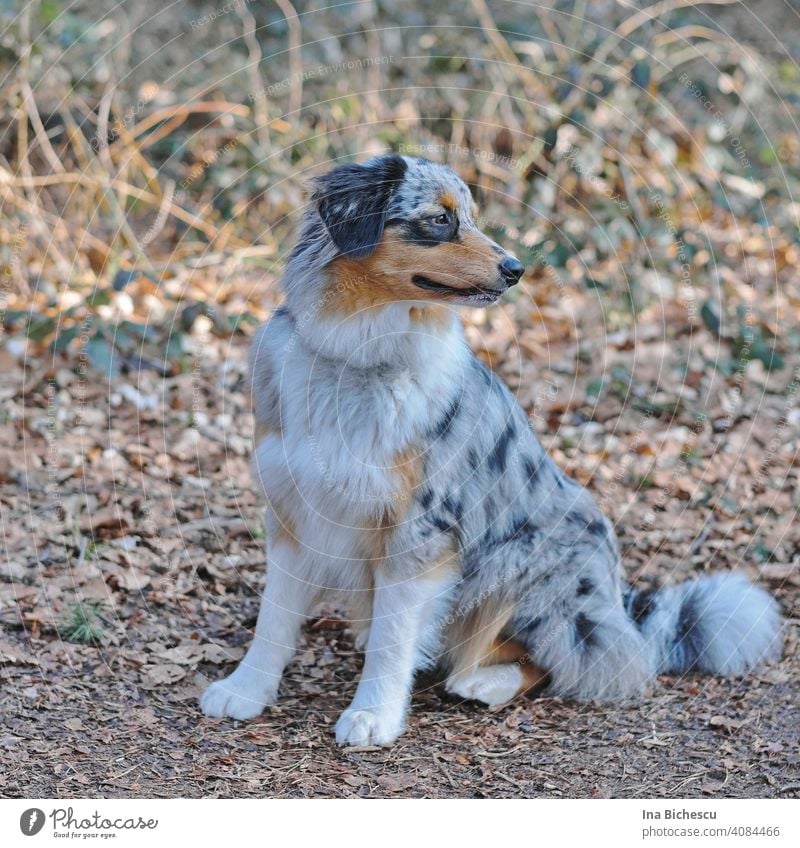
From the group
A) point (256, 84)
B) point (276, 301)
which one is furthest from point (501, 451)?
point (256, 84)

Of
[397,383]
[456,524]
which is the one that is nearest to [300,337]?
[397,383]

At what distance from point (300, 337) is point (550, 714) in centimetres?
205

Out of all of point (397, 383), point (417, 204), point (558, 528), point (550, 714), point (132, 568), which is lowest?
point (132, 568)

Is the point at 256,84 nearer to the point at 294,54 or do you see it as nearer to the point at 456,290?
the point at 294,54

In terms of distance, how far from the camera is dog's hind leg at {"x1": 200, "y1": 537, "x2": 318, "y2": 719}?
4.57m

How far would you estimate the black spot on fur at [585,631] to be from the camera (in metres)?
4.74

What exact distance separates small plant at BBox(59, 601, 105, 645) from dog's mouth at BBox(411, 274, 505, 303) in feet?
7.67

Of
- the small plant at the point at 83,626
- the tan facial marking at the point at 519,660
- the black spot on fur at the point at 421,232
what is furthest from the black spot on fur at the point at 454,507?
the small plant at the point at 83,626

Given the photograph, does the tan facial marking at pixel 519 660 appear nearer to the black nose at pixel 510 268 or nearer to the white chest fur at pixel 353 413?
the white chest fur at pixel 353 413

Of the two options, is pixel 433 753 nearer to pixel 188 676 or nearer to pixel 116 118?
pixel 188 676

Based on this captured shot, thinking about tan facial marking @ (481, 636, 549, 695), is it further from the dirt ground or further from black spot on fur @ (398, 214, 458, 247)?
black spot on fur @ (398, 214, 458, 247)

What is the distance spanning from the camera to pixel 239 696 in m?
4.52

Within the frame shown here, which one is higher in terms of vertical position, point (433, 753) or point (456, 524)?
point (456, 524)

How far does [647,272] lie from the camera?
8.34 meters
